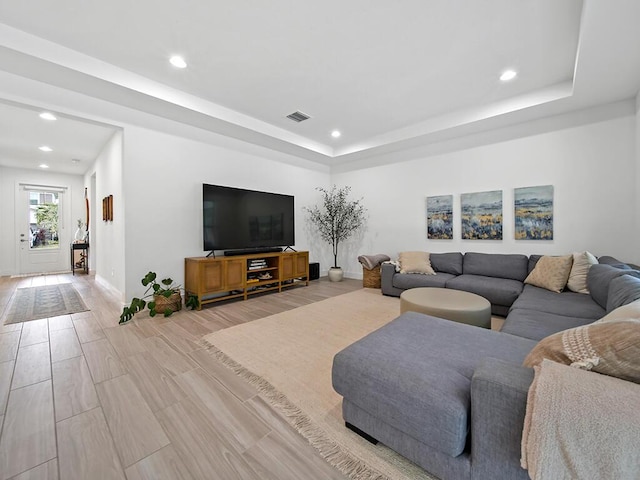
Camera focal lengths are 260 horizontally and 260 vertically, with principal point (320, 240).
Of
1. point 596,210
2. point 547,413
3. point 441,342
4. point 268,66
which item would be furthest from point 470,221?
point 547,413

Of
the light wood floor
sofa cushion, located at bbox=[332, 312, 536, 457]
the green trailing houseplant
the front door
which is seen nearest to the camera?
sofa cushion, located at bbox=[332, 312, 536, 457]

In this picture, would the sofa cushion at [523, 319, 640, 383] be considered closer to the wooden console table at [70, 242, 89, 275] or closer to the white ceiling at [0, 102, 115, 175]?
the white ceiling at [0, 102, 115, 175]

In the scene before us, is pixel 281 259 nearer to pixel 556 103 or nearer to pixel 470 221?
pixel 470 221

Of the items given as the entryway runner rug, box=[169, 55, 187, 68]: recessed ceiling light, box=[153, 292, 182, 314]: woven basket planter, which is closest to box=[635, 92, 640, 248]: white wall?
box=[169, 55, 187, 68]: recessed ceiling light

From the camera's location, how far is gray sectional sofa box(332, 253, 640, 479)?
90 cm

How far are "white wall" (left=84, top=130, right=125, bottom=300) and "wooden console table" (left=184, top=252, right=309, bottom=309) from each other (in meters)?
0.94

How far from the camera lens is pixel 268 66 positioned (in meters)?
2.75

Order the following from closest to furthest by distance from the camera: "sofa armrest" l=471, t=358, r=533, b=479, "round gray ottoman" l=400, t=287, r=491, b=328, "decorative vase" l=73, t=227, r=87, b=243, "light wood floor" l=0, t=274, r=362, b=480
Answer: "sofa armrest" l=471, t=358, r=533, b=479
"light wood floor" l=0, t=274, r=362, b=480
"round gray ottoman" l=400, t=287, r=491, b=328
"decorative vase" l=73, t=227, r=87, b=243

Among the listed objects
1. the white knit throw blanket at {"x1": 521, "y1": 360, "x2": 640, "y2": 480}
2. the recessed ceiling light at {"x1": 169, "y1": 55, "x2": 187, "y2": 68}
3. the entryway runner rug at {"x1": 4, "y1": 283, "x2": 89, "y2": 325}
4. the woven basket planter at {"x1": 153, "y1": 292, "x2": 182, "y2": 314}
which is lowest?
the entryway runner rug at {"x1": 4, "y1": 283, "x2": 89, "y2": 325}

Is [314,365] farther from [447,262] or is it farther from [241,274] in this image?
[447,262]

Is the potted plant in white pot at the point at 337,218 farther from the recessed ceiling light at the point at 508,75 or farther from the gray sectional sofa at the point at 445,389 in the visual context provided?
the gray sectional sofa at the point at 445,389

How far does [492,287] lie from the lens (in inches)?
126

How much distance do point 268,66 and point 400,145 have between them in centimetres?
280

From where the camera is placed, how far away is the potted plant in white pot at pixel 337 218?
5637 millimetres
